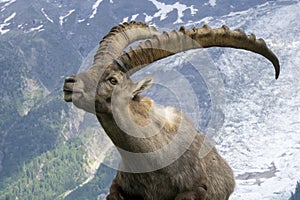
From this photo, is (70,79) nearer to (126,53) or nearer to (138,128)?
(126,53)

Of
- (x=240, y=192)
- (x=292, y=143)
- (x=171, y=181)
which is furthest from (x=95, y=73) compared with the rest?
(x=292, y=143)

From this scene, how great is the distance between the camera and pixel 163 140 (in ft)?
31.7

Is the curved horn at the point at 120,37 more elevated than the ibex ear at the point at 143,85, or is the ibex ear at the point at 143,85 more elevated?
the curved horn at the point at 120,37

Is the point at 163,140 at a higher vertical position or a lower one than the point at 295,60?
higher

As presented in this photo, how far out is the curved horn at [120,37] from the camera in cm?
963

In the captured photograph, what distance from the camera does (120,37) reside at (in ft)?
33.6

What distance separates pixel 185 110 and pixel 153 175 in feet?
5.03

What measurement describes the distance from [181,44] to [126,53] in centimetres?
88

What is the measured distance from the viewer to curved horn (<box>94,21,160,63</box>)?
9630mm

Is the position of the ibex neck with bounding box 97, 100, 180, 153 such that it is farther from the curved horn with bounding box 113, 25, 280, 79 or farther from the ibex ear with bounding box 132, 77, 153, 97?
the curved horn with bounding box 113, 25, 280, 79

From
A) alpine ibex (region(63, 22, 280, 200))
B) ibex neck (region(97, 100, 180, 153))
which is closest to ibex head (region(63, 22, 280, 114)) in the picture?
alpine ibex (region(63, 22, 280, 200))

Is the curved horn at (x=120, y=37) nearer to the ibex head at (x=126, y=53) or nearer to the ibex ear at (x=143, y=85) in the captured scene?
the ibex head at (x=126, y=53)

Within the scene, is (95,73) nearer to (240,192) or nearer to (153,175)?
(153,175)

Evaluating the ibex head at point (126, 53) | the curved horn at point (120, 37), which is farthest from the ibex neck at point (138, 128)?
the curved horn at point (120, 37)
